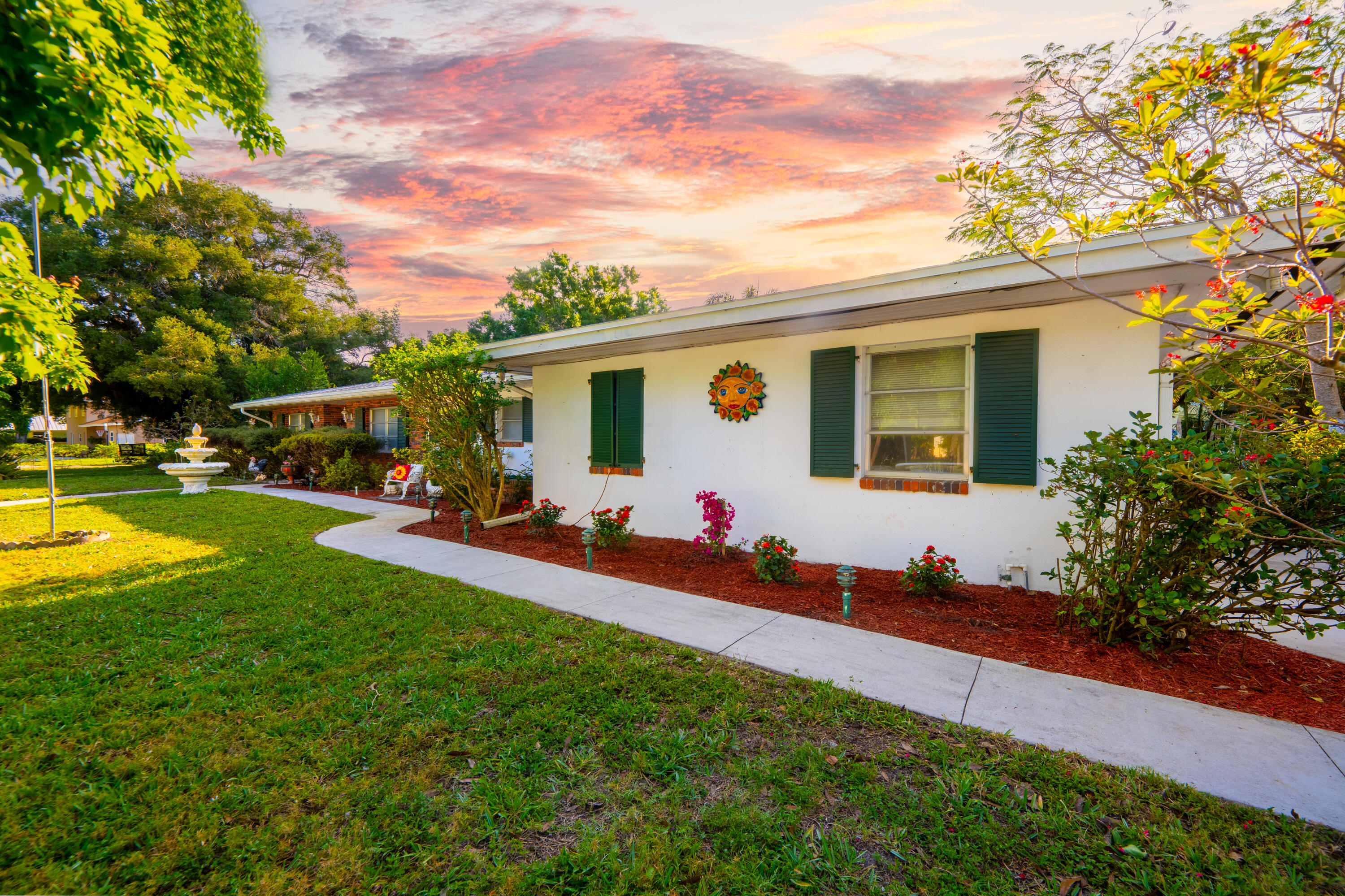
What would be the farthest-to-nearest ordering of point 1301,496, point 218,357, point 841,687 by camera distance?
point 218,357 → point 841,687 → point 1301,496

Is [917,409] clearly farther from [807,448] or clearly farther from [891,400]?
[807,448]

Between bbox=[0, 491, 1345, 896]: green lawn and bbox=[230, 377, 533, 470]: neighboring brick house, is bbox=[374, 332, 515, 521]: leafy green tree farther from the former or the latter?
bbox=[0, 491, 1345, 896]: green lawn

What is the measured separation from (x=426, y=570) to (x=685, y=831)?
432 cm

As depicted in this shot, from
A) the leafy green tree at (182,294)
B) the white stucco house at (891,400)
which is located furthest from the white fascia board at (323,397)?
the white stucco house at (891,400)

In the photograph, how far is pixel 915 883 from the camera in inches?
67.1

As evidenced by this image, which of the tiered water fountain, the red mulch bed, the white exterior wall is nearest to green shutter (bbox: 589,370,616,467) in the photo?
the white exterior wall

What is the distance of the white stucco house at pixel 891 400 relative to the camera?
4078 mm

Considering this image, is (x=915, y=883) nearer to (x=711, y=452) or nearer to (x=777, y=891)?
(x=777, y=891)

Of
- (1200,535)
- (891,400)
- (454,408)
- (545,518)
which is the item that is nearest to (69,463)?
(454,408)

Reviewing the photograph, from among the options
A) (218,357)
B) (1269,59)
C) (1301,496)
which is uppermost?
(218,357)

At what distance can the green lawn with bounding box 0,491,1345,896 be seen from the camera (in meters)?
1.74

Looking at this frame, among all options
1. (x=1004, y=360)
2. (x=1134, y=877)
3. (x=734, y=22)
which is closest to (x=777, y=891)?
(x=1134, y=877)

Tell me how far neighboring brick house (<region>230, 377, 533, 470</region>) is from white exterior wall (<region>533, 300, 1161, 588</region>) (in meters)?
2.43

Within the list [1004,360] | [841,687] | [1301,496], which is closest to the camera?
[1301,496]
